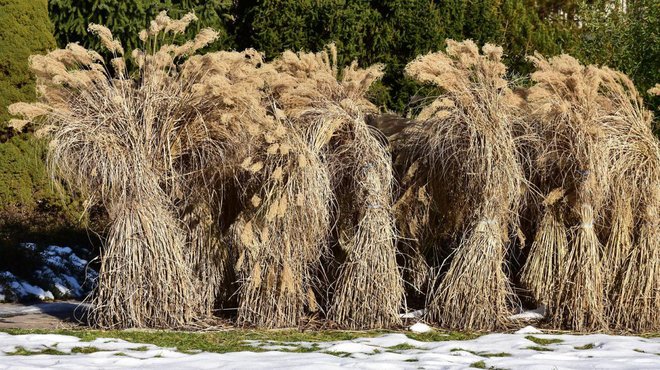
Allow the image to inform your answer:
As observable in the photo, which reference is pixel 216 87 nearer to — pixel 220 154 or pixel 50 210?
pixel 220 154

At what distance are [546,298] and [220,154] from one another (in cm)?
310

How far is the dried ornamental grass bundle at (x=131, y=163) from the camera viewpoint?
8773 millimetres

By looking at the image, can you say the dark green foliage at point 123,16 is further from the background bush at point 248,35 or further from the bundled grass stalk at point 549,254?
the bundled grass stalk at point 549,254

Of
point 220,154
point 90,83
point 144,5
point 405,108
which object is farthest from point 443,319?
point 144,5

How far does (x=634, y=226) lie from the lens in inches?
358

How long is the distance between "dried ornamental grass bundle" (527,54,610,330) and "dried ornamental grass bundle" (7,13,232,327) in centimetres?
291

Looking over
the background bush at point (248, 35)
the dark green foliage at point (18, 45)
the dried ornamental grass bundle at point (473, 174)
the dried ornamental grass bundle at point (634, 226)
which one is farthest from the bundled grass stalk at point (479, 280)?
the dark green foliage at point (18, 45)

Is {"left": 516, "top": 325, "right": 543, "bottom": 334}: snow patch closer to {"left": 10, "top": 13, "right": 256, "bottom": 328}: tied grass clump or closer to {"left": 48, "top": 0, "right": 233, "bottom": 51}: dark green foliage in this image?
{"left": 10, "top": 13, "right": 256, "bottom": 328}: tied grass clump

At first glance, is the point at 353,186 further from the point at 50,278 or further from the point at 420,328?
the point at 50,278

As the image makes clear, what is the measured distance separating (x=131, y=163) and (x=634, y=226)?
435 cm

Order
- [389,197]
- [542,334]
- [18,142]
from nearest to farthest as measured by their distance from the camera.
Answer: [542,334], [389,197], [18,142]

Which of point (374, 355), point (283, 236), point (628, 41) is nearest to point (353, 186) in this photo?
point (283, 236)

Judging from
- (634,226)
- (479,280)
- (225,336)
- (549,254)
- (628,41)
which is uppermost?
(628,41)

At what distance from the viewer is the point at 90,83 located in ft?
29.8
